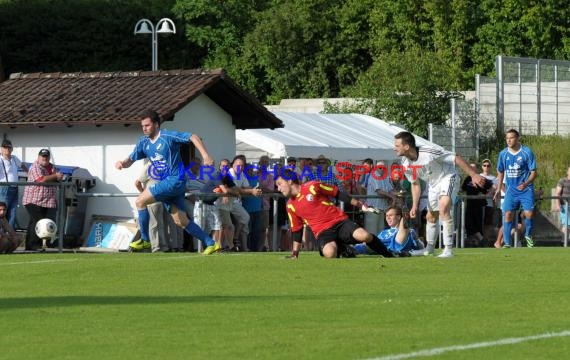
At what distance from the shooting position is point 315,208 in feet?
63.1

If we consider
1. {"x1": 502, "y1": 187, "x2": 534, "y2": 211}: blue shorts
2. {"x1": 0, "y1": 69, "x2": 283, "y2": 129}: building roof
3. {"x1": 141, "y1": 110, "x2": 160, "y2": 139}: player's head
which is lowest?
{"x1": 502, "y1": 187, "x2": 534, "y2": 211}: blue shorts

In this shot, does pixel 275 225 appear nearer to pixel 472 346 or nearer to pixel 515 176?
pixel 515 176

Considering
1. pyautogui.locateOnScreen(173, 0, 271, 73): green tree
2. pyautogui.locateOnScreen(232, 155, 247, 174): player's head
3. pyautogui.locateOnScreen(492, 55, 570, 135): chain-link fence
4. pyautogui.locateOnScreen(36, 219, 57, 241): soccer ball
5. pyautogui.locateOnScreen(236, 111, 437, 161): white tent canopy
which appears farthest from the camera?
pyautogui.locateOnScreen(173, 0, 271, 73): green tree

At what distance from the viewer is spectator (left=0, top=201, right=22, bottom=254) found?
23.0m

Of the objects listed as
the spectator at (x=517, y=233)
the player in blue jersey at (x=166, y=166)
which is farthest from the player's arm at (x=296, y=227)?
the spectator at (x=517, y=233)

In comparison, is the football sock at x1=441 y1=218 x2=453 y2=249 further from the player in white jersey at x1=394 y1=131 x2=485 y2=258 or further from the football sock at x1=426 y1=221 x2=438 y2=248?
the football sock at x1=426 y1=221 x2=438 y2=248

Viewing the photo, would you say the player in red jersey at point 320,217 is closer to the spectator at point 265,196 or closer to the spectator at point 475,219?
the spectator at point 265,196

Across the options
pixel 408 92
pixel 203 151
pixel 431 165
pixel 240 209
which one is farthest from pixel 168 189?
pixel 408 92

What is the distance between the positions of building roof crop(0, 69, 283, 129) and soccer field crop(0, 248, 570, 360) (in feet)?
34.1

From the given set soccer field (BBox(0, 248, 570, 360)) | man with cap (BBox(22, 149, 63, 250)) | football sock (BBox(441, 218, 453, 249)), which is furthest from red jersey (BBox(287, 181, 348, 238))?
man with cap (BBox(22, 149, 63, 250))

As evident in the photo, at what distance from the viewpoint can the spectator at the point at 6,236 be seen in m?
23.0

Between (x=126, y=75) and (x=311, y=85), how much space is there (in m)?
36.6

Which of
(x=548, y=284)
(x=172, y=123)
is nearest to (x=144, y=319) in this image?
(x=548, y=284)

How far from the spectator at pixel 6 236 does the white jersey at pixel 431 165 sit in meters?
6.80
